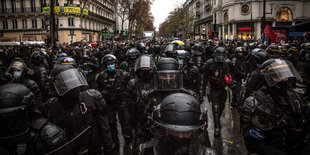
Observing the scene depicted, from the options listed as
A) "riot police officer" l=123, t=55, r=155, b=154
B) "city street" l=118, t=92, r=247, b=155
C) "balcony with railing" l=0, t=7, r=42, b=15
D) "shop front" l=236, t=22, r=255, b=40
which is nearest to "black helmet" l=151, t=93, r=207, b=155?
"riot police officer" l=123, t=55, r=155, b=154

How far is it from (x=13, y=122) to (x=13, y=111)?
0.10 metres

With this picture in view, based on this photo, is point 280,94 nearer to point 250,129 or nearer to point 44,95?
point 250,129

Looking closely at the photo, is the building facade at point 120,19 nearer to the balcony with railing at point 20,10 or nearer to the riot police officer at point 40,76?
the balcony with railing at point 20,10

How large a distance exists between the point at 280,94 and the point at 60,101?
2554 millimetres

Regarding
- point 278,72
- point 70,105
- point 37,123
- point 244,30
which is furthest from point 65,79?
point 244,30

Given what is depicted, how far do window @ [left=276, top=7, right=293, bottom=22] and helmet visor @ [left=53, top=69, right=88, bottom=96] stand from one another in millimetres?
42404

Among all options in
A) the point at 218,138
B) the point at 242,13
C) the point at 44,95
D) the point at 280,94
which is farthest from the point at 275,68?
the point at 242,13

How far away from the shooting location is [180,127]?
180 cm

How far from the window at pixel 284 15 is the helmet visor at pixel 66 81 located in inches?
1669

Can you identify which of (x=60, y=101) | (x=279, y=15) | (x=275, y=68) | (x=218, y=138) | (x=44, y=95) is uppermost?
(x=279, y=15)

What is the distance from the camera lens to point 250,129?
2375mm

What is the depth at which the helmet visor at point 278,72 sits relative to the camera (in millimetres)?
2464

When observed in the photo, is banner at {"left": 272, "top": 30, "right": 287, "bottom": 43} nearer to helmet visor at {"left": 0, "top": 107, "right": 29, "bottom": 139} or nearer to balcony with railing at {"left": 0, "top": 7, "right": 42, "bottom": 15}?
helmet visor at {"left": 0, "top": 107, "right": 29, "bottom": 139}

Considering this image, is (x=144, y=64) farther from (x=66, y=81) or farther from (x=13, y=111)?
(x=13, y=111)
